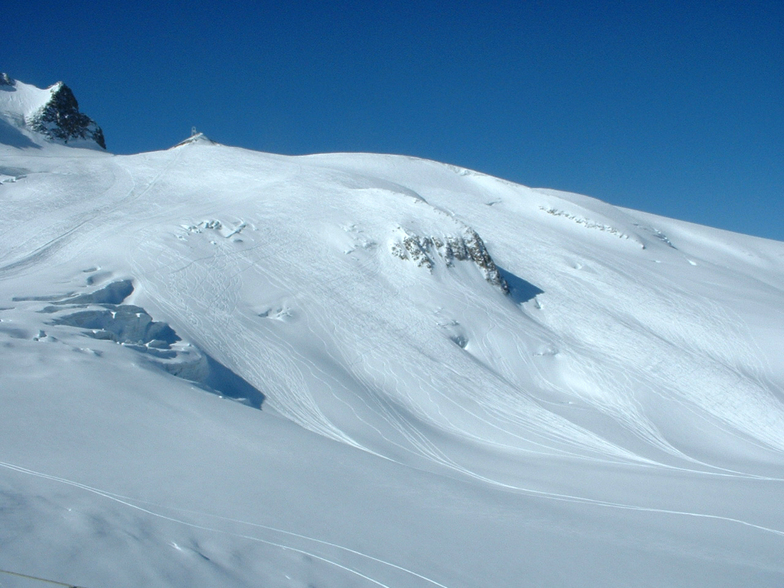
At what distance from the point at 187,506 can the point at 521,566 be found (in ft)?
10.8

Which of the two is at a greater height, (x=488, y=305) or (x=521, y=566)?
(x=488, y=305)

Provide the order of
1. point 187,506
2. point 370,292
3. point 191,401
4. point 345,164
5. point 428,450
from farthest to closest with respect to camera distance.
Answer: point 345,164
point 370,292
point 428,450
point 191,401
point 187,506

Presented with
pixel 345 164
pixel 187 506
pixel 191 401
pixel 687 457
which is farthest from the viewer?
pixel 345 164

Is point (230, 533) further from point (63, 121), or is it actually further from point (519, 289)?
point (63, 121)

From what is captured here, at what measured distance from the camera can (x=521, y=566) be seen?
527 cm

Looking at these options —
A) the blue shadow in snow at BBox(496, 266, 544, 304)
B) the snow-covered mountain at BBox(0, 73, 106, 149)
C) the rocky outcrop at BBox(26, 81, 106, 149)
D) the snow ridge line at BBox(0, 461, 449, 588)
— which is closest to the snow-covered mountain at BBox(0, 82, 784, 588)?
the snow ridge line at BBox(0, 461, 449, 588)

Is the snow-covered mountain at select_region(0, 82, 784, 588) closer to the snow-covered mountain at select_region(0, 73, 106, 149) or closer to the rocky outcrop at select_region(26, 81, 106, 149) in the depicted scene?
the snow-covered mountain at select_region(0, 73, 106, 149)

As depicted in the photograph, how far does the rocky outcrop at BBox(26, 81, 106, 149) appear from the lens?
31516mm

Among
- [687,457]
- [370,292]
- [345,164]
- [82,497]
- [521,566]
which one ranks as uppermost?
[345,164]

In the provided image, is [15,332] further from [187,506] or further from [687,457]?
[687,457]

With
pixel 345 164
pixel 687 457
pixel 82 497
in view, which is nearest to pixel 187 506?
pixel 82 497

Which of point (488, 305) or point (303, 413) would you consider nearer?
point (303, 413)

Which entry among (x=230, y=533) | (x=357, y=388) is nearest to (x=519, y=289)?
(x=357, y=388)

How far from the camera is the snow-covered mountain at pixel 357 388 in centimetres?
498
